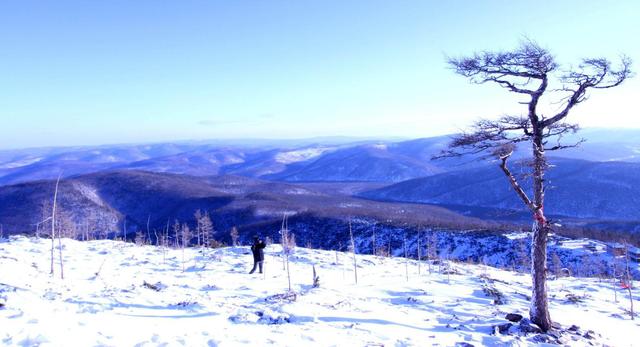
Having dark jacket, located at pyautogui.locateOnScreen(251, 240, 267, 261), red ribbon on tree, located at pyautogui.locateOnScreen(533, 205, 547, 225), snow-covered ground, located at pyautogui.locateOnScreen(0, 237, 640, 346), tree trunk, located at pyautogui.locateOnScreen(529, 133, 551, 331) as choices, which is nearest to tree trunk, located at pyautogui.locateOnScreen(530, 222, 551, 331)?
tree trunk, located at pyautogui.locateOnScreen(529, 133, 551, 331)

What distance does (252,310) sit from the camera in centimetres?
1257

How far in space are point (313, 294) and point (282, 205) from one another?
12997cm

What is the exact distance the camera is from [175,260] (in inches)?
1033

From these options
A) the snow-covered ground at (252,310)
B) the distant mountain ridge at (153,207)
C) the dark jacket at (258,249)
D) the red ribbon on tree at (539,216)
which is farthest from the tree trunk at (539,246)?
the distant mountain ridge at (153,207)

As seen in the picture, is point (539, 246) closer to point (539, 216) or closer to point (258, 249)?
point (539, 216)

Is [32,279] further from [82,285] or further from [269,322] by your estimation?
[269,322]

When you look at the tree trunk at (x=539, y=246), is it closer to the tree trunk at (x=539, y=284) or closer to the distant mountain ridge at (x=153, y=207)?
the tree trunk at (x=539, y=284)

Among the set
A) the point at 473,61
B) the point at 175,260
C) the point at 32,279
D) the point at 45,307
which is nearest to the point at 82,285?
the point at 32,279

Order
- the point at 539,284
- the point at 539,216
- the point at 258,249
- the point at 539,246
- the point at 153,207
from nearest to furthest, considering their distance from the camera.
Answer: the point at 539,216 < the point at 539,284 < the point at 539,246 < the point at 258,249 < the point at 153,207

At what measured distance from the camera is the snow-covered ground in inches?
383

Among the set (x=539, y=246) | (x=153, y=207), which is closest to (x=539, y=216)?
(x=539, y=246)

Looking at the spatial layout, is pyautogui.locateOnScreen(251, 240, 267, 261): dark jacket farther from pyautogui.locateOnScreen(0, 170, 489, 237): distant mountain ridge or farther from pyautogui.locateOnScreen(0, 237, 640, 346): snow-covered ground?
pyautogui.locateOnScreen(0, 170, 489, 237): distant mountain ridge

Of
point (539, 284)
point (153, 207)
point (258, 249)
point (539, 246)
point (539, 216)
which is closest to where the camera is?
point (539, 216)

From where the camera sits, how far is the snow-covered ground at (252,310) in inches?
383
